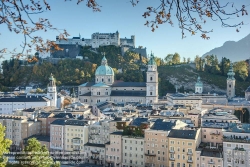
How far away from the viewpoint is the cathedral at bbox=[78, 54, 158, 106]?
4844cm

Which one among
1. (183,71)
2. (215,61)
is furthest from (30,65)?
(215,61)

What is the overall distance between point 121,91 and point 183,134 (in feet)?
92.9

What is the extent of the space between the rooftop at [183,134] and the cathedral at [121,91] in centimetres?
2391

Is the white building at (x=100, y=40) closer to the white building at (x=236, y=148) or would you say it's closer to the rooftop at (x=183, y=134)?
the rooftop at (x=183, y=134)

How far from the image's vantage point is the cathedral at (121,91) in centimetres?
4844

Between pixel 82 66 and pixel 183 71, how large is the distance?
22.6 metres

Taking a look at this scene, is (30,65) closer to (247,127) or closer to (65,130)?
(65,130)

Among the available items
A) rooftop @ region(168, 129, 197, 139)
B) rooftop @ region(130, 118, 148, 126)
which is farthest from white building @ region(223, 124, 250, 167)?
rooftop @ region(130, 118, 148, 126)

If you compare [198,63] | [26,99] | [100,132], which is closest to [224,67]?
[198,63]

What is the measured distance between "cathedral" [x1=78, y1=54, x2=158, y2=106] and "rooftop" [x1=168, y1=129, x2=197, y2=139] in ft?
78.4

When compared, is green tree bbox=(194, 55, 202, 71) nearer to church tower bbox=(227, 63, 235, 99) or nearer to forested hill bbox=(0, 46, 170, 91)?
forested hill bbox=(0, 46, 170, 91)

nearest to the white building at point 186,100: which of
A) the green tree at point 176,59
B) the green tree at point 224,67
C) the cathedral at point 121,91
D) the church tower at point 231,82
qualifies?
the cathedral at point 121,91

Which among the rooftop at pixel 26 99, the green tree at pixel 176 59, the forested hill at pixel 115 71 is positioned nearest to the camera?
the rooftop at pixel 26 99

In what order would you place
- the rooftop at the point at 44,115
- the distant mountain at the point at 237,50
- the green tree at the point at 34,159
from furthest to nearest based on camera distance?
1. the distant mountain at the point at 237,50
2. the rooftop at the point at 44,115
3. the green tree at the point at 34,159
